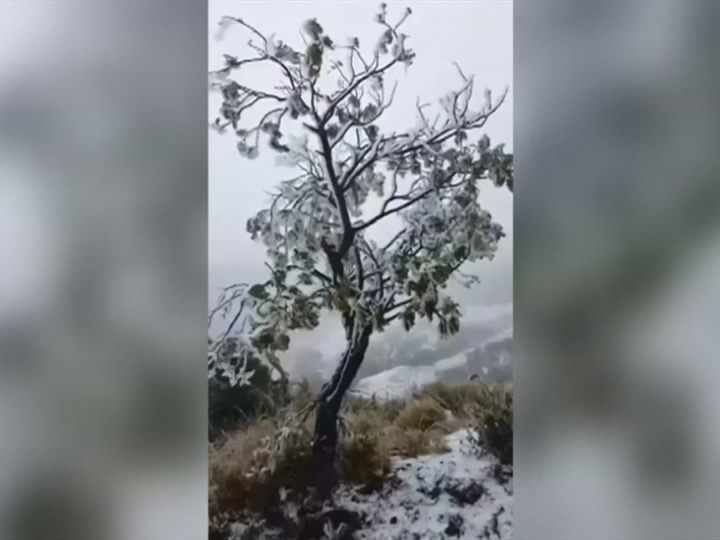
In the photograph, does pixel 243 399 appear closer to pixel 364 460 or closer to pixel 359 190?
pixel 364 460

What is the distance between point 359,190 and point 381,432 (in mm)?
362

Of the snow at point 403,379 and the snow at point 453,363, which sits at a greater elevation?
the snow at point 453,363

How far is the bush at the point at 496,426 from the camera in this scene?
1.04m

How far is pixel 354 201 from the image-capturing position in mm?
1041

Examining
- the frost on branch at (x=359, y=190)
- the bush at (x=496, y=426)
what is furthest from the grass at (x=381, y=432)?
the frost on branch at (x=359, y=190)

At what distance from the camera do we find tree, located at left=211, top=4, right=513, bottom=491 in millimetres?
1024

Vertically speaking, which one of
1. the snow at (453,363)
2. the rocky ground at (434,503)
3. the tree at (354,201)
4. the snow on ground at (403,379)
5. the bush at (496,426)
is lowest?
the rocky ground at (434,503)

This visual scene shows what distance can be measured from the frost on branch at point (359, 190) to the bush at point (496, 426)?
0.39ft

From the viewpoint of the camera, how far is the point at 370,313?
104 centimetres

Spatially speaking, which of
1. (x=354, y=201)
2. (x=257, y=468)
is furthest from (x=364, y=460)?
(x=354, y=201)
